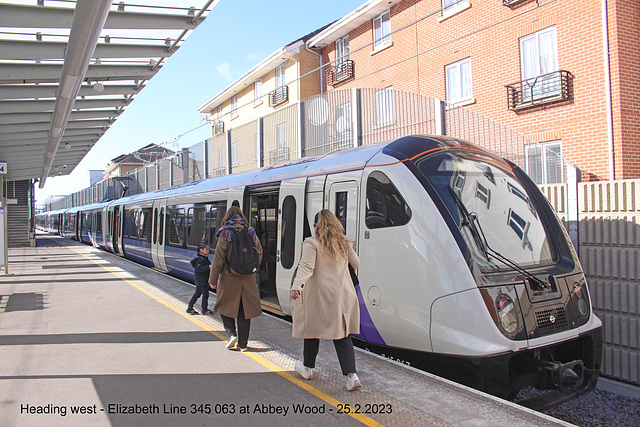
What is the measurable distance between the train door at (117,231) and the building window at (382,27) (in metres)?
12.4

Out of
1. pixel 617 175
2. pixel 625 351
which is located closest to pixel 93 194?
pixel 617 175

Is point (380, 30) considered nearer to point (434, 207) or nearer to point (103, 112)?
point (103, 112)

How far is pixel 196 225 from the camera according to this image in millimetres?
11094

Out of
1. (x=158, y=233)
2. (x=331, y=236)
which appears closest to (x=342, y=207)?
(x=331, y=236)

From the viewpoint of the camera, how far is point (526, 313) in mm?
4449

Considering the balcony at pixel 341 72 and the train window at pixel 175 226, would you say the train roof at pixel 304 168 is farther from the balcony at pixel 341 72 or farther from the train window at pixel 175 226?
the balcony at pixel 341 72

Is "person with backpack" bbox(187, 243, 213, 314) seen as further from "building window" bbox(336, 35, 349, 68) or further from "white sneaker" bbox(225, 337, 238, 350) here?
"building window" bbox(336, 35, 349, 68)

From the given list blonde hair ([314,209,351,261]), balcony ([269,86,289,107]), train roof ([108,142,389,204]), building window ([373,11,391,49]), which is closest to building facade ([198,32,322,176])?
balcony ([269,86,289,107])

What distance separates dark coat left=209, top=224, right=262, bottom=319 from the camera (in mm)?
5465

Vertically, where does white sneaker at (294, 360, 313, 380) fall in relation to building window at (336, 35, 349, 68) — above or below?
below

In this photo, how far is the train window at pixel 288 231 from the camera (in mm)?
7094

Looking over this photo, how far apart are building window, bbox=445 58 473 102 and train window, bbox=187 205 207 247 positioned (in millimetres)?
9269

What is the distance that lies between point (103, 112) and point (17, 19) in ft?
24.0

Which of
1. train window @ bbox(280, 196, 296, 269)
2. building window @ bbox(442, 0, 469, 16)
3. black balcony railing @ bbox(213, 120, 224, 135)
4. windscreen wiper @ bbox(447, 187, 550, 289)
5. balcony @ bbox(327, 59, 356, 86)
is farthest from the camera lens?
black balcony railing @ bbox(213, 120, 224, 135)
